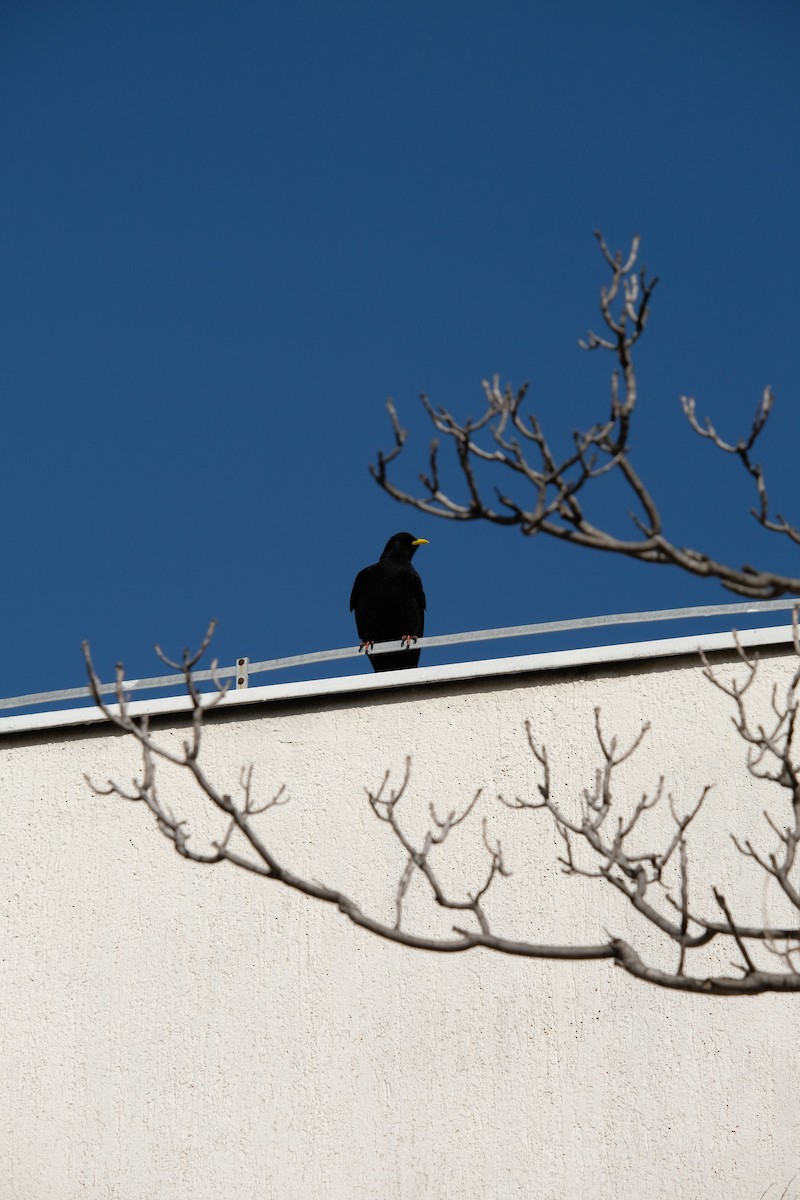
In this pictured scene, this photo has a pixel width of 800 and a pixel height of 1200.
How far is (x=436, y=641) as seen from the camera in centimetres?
447

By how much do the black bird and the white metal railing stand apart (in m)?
2.71

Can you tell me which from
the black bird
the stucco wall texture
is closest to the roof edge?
the stucco wall texture

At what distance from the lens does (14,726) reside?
475 cm

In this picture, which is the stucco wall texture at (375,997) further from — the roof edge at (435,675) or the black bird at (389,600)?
the black bird at (389,600)

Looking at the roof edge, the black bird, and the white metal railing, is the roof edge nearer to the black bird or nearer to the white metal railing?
the white metal railing

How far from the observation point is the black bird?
24.9 feet

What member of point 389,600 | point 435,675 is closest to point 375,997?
point 435,675

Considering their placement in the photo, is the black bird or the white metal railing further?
the black bird

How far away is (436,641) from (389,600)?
3.15 meters

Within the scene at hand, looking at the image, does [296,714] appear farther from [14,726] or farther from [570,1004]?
[570,1004]

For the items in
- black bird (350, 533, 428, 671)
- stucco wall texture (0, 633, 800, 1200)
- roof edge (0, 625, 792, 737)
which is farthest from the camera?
black bird (350, 533, 428, 671)

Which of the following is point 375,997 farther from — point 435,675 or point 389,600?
point 389,600

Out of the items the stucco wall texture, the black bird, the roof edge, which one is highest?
the black bird

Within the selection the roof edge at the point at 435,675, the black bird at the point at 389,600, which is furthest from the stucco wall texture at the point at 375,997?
the black bird at the point at 389,600
